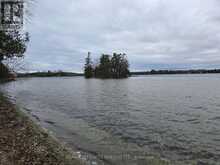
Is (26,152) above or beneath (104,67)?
beneath

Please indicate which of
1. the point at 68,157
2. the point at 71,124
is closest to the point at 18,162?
the point at 68,157

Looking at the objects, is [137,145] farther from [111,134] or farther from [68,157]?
[68,157]

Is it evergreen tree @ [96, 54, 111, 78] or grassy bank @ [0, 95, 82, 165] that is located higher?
evergreen tree @ [96, 54, 111, 78]

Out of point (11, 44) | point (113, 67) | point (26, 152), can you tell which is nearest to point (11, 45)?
point (11, 44)

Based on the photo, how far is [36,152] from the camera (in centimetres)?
921

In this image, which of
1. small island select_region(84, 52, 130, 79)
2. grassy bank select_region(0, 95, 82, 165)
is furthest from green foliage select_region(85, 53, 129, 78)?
grassy bank select_region(0, 95, 82, 165)

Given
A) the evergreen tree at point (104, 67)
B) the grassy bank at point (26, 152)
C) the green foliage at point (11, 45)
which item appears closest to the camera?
the grassy bank at point (26, 152)

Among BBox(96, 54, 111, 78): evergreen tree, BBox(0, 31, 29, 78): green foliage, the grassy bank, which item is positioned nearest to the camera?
the grassy bank

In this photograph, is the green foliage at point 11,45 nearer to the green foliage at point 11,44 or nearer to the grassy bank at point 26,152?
the green foliage at point 11,44

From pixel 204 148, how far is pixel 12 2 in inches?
660

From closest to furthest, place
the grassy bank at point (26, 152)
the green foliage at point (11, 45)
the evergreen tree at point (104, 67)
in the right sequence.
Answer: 1. the grassy bank at point (26, 152)
2. the green foliage at point (11, 45)
3. the evergreen tree at point (104, 67)

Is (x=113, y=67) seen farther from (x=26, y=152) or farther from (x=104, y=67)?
(x=26, y=152)

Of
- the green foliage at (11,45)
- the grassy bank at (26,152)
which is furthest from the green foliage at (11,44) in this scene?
the grassy bank at (26,152)

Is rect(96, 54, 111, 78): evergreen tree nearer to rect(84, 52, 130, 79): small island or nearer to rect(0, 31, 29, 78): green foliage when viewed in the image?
rect(84, 52, 130, 79): small island
